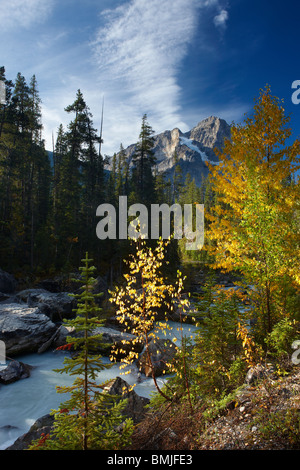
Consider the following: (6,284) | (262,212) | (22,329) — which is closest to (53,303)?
(22,329)

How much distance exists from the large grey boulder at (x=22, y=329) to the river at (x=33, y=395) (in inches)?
27.0

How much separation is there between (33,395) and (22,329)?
4071 millimetres

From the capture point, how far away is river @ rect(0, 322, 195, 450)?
25.6 ft

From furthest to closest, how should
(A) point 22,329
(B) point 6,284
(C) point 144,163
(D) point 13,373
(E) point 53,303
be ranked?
(C) point 144,163 < (B) point 6,284 < (E) point 53,303 < (A) point 22,329 < (D) point 13,373

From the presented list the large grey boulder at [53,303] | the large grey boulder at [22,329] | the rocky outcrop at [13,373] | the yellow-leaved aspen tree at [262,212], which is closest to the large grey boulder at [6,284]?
the large grey boulder at [53,303]

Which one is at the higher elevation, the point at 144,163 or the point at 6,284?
the point at 144,163

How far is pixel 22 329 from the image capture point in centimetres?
1273

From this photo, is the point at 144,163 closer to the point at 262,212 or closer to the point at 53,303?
the point at 53,303

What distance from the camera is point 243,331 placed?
5.30 meters

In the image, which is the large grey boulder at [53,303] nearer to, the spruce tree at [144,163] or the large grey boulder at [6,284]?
the large grey boulder at [6,284]
